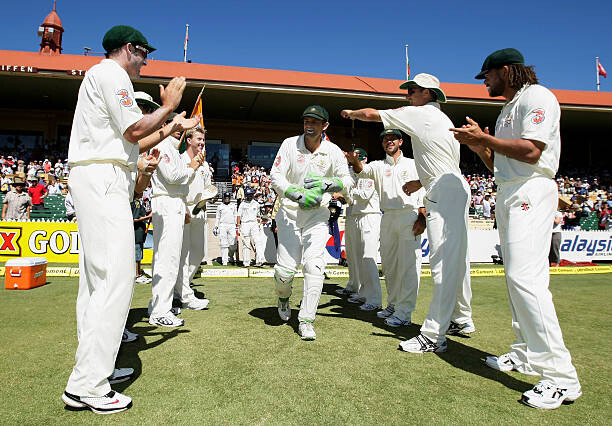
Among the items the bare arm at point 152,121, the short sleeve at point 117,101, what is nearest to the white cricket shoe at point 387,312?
the bare arm at point 152,121

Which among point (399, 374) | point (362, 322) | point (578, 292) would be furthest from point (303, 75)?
point (399, 374)

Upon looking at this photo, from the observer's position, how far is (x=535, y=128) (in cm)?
304

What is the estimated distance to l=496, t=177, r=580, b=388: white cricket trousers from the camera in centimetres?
287

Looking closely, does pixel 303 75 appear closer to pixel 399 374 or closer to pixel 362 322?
pixel 362 322

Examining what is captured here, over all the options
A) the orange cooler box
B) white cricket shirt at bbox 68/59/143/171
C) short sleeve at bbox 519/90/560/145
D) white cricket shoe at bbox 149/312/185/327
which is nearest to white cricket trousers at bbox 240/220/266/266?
the orange cooler box

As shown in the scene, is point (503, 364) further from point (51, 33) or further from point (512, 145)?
point (51, 33)

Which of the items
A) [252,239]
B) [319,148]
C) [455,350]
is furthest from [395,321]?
[252,239]

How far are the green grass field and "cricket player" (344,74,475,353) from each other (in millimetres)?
360

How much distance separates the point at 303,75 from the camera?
25.1 m

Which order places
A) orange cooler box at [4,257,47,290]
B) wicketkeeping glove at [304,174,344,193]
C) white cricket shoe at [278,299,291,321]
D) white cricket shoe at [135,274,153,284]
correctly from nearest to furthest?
wicketkeeping glove at [304,174,344,193] → white cricket shoe at [278,299,291,321] → orange cooler box at [4,257,47,290] → white cricket shoe at [135,274,153,284]

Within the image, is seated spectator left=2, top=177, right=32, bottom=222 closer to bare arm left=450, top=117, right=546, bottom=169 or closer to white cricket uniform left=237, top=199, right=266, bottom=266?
white cricket uniform left=237, top=199, right=266, bottom=266

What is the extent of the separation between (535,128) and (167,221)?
3945mm

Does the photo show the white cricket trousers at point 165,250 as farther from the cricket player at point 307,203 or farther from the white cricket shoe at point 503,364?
the white cricket shoe at point 503,364

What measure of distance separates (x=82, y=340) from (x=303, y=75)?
80.1 ft
